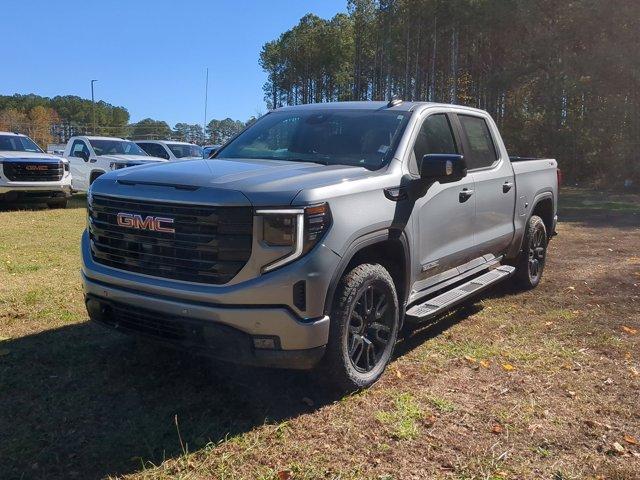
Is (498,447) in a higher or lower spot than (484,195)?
lower

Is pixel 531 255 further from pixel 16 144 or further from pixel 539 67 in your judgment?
pixel 539 67

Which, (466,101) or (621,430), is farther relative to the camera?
(466,101)

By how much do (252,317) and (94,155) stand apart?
14.3 metres

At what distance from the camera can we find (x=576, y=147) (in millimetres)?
26906

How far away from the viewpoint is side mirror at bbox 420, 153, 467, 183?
164 inches

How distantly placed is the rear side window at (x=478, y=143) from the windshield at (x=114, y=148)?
12438mm

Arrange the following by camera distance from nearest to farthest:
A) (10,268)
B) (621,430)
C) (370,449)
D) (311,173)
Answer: (370,449)
(621,430)
(311,173)
(10,268)

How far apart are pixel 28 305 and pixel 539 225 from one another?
549 centimetres

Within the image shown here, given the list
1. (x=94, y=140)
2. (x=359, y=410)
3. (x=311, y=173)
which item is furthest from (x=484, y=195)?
(x=94, y=140)

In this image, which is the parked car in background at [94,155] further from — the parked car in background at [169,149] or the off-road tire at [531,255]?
the off-road tire at [531,255]

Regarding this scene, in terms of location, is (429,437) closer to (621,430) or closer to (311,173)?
(621,430)

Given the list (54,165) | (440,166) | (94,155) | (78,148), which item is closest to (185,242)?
(440,166)

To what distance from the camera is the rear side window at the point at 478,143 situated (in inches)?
221

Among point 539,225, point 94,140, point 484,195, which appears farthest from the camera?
point 94,140
